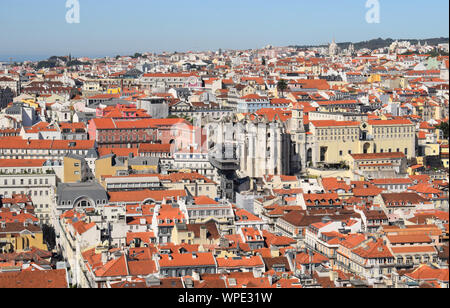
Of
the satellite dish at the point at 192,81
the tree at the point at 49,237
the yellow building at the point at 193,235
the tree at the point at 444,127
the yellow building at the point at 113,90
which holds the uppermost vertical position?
the satellite dish at the point at 192,81

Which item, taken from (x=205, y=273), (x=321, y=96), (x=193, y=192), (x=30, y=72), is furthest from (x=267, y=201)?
(x=30, y=72)

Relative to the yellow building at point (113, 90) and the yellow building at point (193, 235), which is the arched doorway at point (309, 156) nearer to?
the yellow building at point (193, 235)

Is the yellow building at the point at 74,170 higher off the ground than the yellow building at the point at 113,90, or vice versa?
the yellow building at the point at 113,90

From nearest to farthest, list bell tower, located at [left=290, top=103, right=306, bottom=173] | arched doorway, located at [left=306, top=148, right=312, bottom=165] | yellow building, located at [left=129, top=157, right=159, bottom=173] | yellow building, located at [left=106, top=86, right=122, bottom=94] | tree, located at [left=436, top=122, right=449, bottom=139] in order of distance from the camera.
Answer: yellow building, located at [left=129, top=157, right=159, bottom=173], bell tower, located at [left=290, top=103, right=306, bottom=173], arched doorway, located at [left=306, top=148, right=312, bottom=165], tree, located at [left=436, top=122, right=449, bottom=139], yellow building, located at [left=106, top=86, right=122, bottom=94]

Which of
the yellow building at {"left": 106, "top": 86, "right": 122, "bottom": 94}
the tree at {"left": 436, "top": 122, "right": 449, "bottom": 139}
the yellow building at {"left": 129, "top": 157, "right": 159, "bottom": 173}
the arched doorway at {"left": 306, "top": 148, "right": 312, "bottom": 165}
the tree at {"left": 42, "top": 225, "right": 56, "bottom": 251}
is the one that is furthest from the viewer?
the yellow building at {"left": 106, "top": 86, "right": 122, "bottom": 94}

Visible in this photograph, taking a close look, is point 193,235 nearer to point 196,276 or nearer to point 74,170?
point 196,276

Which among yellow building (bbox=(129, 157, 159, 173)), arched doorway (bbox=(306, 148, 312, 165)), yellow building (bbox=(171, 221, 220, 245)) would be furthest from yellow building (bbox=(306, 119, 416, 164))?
yellow building (bbox=(171, 221, 220, 245))

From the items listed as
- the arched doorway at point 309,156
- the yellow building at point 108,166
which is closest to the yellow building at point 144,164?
the yellow building at point 108,166

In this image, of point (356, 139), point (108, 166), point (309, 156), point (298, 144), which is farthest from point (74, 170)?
point (356, 139)

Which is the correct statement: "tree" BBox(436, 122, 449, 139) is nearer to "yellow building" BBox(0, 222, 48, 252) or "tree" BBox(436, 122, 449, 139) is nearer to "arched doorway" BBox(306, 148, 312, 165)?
"arched doorway" BBox(306, 148, 312, 165)
